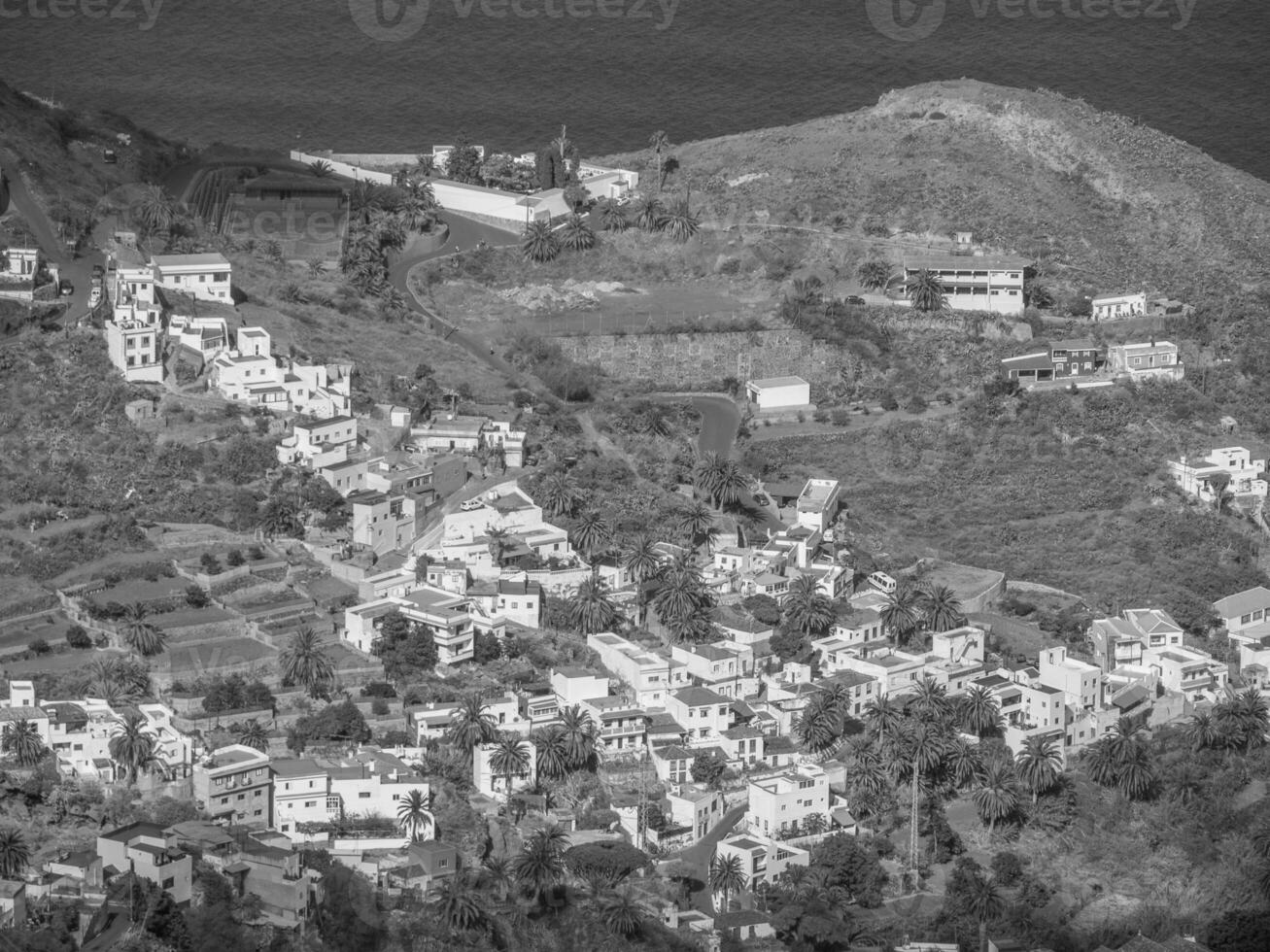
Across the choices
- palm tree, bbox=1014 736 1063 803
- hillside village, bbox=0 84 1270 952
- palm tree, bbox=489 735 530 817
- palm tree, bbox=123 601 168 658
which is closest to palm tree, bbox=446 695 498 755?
hillside village, bbox=0 84 1270 952

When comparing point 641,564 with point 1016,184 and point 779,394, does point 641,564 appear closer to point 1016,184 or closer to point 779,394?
point 779,394

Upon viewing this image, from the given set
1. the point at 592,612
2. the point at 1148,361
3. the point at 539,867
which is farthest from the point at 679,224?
the point at 539,867

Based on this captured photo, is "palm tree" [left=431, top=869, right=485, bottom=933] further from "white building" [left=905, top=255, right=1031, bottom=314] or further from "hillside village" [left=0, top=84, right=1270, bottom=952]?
"white building" [left=905, top=255, right=1031, bottom=314]

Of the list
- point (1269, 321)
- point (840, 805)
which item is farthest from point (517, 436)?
point (1269, 321)

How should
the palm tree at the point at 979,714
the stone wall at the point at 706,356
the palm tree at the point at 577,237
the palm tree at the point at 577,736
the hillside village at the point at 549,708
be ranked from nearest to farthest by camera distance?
the hillside village at the point at 549,708 → the palm tree at the point at 577,736 → the palm tree at the point at 979,714 → the stone wall at the point at 706,356 → the palm tree at the point at 577,237

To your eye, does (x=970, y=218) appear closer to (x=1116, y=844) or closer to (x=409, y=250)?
(x=409, y=250)

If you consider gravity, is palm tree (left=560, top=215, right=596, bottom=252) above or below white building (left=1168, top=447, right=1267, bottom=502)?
above

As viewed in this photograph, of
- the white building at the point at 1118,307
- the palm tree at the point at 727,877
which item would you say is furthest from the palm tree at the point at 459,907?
the white building at the point at 1118,307

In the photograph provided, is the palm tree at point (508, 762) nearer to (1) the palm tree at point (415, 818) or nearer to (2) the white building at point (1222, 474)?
(1) the palm tree at point (415, 818)
